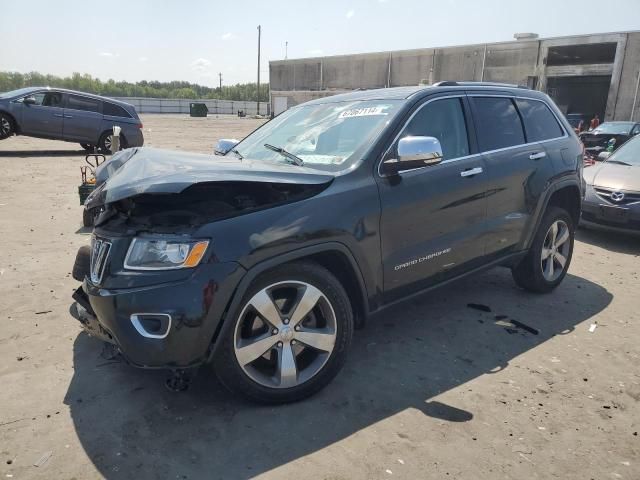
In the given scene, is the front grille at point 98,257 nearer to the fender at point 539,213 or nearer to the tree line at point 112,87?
the fender at point 539,213

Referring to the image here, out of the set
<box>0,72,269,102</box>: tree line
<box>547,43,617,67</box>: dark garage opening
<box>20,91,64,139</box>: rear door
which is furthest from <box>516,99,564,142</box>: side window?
<box>0,72,269,102</box>: tree line

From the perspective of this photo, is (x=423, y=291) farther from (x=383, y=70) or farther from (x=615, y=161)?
(x=383, y=70)

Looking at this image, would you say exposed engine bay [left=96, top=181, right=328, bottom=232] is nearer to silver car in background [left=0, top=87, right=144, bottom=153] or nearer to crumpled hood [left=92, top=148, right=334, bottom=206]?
crumpled hood [left=92, top=148, right=334, bottom=206]

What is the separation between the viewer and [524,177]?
14.2ft

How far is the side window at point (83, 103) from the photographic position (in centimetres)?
1515

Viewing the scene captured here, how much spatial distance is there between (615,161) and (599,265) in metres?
2.75

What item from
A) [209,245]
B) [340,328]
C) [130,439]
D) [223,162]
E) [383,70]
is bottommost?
[130,439]

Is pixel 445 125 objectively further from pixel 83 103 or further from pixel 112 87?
pixel 112 87

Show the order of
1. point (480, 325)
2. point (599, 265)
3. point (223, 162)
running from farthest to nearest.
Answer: point (599, 265) < point (480, 325) < point (223, 162)

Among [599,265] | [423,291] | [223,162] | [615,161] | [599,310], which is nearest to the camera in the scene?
[223,162]

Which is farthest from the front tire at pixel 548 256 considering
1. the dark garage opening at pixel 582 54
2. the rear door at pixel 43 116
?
the dark garage opening at pixel 582 54

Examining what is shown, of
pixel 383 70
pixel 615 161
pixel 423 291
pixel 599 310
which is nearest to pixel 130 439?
pixel 423 291

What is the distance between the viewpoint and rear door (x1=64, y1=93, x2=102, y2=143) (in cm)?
1509

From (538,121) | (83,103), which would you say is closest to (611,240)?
(538,121)
